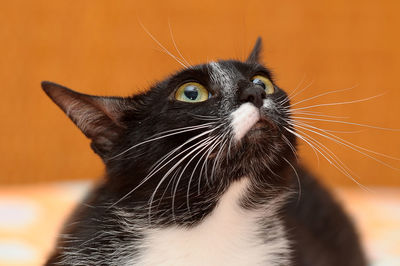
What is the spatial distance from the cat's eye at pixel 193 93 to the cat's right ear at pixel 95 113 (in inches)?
6.1

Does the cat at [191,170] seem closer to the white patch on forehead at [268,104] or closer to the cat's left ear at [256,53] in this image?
the white patch on forehead at [268,104]

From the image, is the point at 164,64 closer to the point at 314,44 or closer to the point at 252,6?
the point at 252,6

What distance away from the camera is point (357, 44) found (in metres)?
2.82

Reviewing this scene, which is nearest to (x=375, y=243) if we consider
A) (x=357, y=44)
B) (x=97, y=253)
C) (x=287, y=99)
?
(x=287, y=99)

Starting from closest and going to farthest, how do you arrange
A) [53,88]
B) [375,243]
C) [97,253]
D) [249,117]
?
[249,117]
[53,88]
[97,253]
[375,243]

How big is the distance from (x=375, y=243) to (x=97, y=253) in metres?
1.08

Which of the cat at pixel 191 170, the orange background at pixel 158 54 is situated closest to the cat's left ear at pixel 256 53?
the cat at pixel 191 170

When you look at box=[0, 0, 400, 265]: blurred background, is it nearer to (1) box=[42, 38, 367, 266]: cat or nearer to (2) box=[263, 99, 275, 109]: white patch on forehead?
(1) box=[42, 38, 367, 266]: cat

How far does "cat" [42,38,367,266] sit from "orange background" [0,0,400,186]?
146 centimetres

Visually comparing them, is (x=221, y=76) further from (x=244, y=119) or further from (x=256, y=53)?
(x=256, y=53)

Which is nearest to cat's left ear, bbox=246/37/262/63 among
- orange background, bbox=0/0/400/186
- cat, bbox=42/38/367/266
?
cat, bbox=42/38/367/266

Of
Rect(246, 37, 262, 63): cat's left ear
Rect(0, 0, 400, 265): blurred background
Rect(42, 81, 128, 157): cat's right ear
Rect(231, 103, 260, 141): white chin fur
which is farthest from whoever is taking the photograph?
Rect(0, 0, 400, 265): blurred background

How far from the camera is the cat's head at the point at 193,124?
99cm

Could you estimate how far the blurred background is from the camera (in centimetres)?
265
